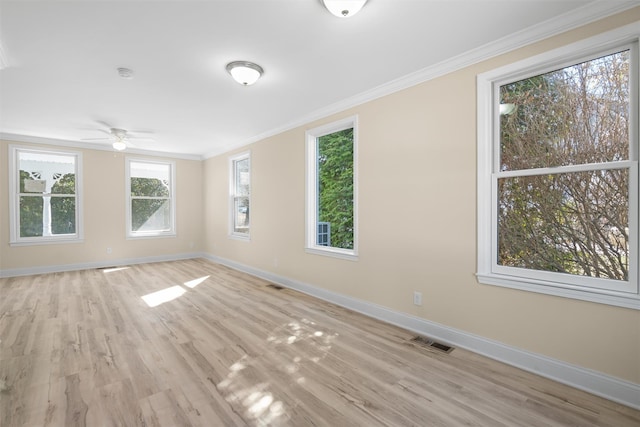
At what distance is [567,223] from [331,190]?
8.63 feet

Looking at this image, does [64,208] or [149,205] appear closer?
[64,208]

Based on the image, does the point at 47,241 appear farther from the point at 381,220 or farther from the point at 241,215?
the point at 381,220

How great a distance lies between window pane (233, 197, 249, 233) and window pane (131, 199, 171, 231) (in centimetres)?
198

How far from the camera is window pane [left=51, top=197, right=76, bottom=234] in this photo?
5539 millimetres

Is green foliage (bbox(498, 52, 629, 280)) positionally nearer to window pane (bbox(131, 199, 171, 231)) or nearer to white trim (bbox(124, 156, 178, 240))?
white trim (bbox(124, 156, 178, 240))

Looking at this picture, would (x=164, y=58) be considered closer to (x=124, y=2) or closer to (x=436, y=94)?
(x=124, y=2)

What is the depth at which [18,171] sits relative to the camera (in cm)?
521

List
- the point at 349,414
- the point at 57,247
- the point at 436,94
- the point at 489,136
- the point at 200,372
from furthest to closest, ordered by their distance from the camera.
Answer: the point at 57,247, the point at 436,94, the point at 489,136, the point at 200,372, the point at 349,414

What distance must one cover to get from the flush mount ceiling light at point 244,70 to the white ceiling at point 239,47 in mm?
→ 74

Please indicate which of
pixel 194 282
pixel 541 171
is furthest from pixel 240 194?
pixel 541 171

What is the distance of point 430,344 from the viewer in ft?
8.74

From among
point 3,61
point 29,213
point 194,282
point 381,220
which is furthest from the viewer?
point 29,213

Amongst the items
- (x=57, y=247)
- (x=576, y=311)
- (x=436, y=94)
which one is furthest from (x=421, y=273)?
(x=57, y=247)

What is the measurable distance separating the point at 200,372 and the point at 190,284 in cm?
281
